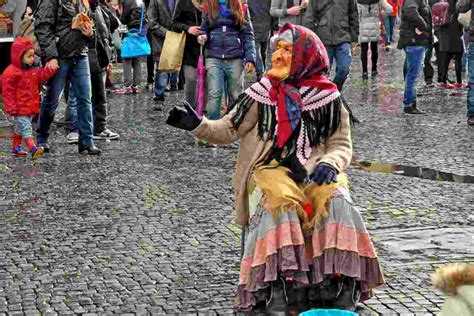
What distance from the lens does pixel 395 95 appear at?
15648 millimetres

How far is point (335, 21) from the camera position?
13039 millimetres

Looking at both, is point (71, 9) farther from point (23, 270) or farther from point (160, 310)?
point (160, 310)

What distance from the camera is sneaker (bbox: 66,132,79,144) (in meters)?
11.4

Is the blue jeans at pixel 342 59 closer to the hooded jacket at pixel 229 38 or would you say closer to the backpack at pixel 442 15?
the hooded jacket at pixel 229 38

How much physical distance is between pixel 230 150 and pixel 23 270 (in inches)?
177

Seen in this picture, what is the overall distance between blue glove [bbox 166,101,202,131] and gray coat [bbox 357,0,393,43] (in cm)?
1348

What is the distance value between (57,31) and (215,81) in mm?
1635

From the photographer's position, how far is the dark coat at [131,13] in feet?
53.7

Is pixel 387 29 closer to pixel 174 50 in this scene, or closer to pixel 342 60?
pixel 342 60

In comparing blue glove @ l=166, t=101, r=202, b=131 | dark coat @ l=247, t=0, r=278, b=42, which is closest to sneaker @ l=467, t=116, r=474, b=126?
dark coat @ l=247, t=0, r=278, b=42

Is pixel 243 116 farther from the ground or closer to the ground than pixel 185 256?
farther from the ground

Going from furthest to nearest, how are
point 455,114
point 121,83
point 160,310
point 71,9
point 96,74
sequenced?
1. point 121,83
2. point 455,114
3. point 96,74
4. point 71,9
5. point 160,310

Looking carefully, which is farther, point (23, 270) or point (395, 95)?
point (395, 95)

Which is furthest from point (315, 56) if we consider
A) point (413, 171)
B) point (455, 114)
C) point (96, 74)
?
point (455, 114)
